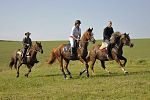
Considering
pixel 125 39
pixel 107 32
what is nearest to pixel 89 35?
pixel 107 32

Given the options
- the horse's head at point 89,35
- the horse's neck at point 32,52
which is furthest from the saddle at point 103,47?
the horse's neck at point 32,52

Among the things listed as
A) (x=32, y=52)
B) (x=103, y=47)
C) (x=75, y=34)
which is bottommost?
(x=32, y=52)

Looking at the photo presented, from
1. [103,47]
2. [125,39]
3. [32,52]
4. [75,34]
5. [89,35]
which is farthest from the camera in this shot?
[32,52]

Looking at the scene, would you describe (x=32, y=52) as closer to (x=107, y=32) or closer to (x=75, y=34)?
(x=75, y=34)

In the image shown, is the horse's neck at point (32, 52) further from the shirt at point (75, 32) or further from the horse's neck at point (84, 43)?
the horse's neck at point (84, 43)

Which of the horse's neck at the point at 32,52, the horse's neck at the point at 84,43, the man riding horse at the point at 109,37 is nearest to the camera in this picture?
the horse's neck at the point at 84,43

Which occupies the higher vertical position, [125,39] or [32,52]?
[125,39]

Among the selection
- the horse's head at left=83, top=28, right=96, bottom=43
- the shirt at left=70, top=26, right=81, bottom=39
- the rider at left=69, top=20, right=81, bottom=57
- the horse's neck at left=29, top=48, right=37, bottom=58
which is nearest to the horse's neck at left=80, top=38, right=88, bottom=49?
the horse's head at left=83, top=28, right=96, bottom=43

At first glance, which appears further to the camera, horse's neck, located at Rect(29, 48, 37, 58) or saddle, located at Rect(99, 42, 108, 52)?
horse's neck, located at Rect(29, 48, 37, 58)

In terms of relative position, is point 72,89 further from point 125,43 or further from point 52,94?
point 125,43

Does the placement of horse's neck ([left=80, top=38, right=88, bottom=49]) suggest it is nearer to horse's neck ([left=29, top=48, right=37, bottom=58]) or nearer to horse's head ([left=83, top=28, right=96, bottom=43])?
horse's head ([left=83, top=28, right=96, bottom=43])

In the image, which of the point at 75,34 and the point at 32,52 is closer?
the point at 75,34

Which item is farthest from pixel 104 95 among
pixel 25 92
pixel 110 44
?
pixel 110 44

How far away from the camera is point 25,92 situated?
632 inches
